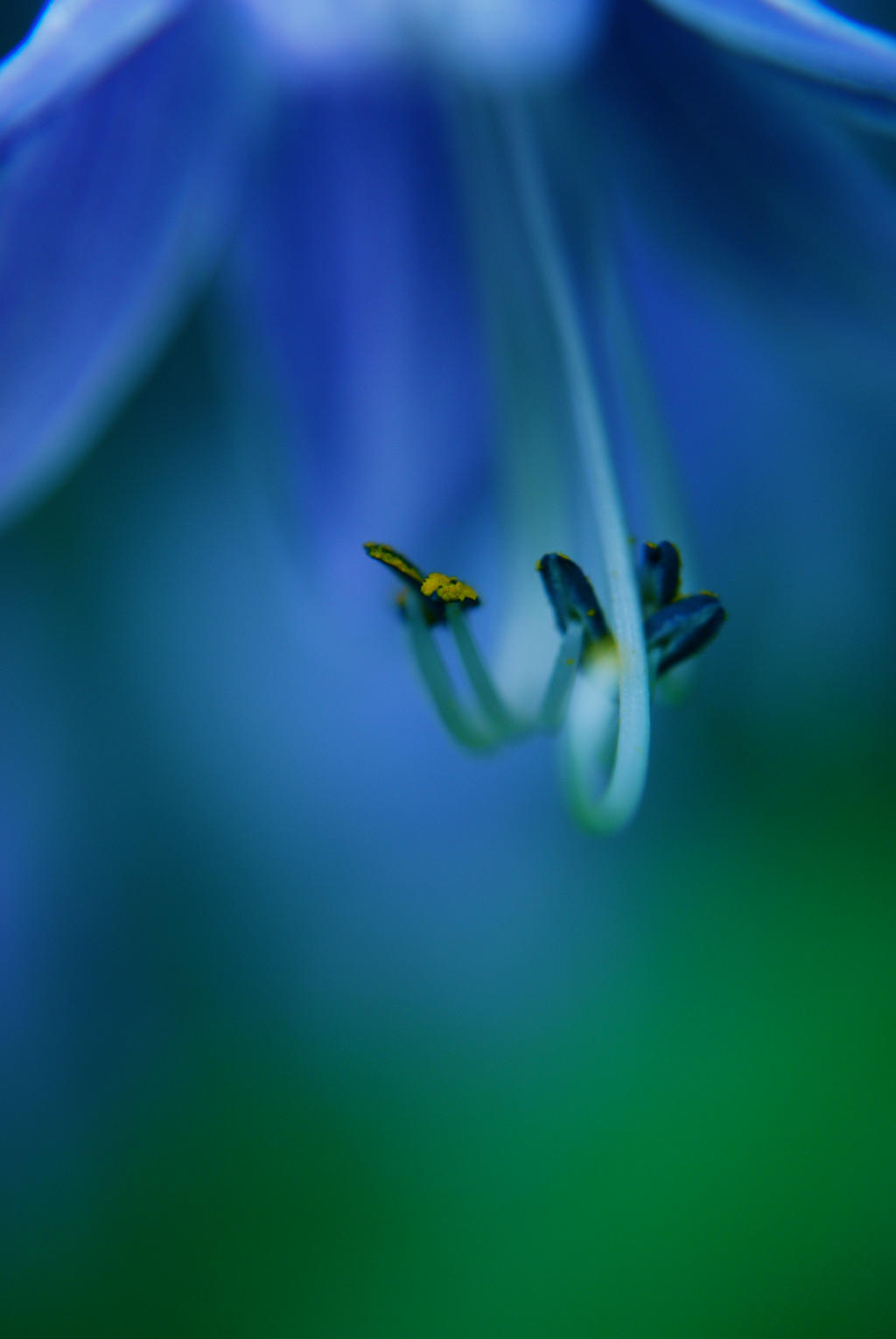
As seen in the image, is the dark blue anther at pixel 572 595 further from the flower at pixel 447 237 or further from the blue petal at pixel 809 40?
the blue petal at pixel 809 40

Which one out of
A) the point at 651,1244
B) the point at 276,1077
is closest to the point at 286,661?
the point at 276,1077

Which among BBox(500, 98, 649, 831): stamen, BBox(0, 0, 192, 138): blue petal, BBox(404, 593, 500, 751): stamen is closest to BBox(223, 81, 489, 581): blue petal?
BBox(500, 98, 649, 831): stamen

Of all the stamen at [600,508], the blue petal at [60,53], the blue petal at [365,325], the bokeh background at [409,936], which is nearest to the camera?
the blue petal at [60,53]

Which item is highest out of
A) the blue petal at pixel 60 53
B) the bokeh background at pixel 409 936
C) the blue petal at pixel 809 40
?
the blue petal at pixel 60 53

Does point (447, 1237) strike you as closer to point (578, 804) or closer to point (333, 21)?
point (578, 804)

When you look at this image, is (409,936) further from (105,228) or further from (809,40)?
(809,40)

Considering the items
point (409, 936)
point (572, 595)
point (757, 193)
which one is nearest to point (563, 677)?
point (572, 595)

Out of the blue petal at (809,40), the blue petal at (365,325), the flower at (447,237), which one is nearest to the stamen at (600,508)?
the flower at (447,237)
